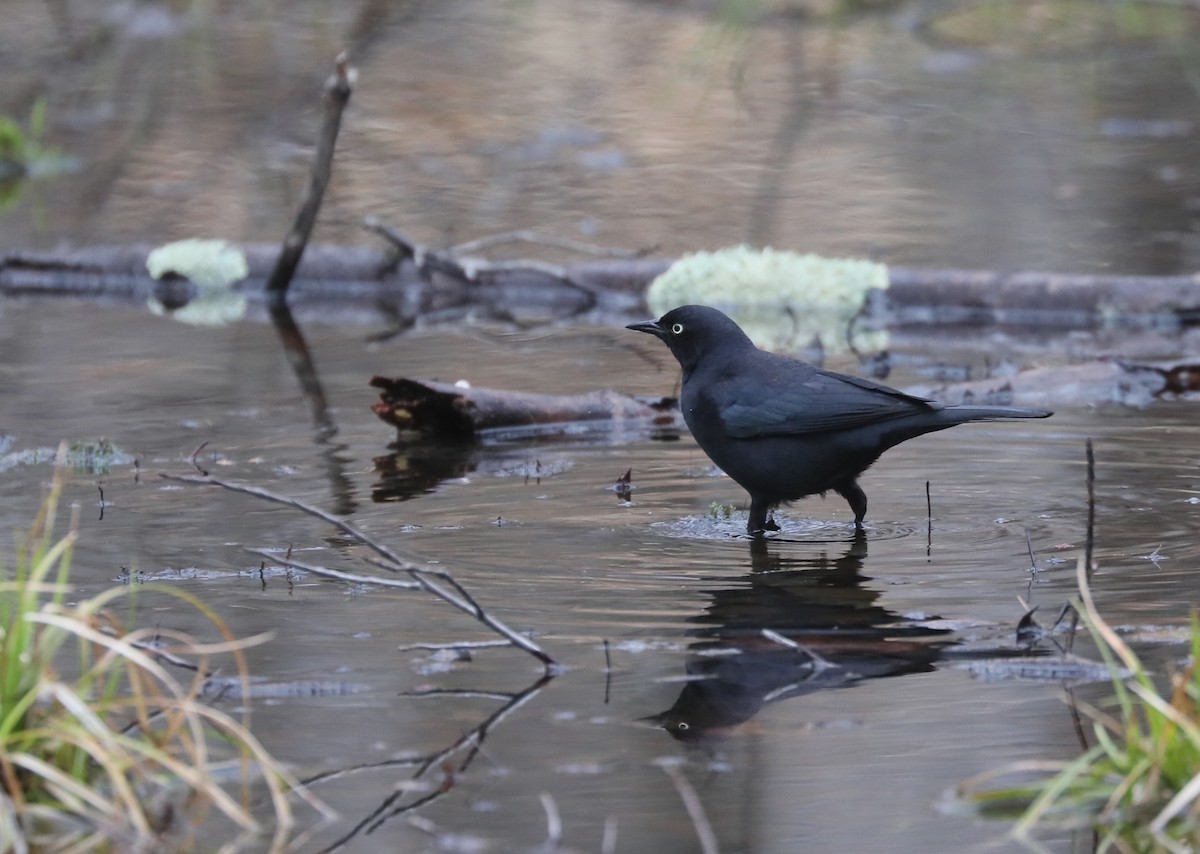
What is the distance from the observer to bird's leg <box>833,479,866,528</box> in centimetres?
667

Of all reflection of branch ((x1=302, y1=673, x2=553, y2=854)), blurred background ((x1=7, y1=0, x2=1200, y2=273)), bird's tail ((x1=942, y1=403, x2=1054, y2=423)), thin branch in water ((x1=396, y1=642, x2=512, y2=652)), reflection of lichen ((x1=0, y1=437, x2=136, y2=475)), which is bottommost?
reflection of lichen ((x1=0, y1=437, x2=136, y2=475))

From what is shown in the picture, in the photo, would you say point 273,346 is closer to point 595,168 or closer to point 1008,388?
point 1008,388

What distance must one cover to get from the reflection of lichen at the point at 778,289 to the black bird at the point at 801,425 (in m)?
4.25

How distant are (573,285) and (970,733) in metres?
8.25

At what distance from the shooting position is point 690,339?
288 inches

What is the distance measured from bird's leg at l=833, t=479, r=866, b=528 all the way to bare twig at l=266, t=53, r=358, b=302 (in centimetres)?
490

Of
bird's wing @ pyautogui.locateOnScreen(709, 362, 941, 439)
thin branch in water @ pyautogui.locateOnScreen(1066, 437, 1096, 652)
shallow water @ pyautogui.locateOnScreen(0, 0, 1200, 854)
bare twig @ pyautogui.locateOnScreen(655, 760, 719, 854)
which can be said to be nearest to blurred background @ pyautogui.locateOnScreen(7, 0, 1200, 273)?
shallow water @ pyautogui.locateOnScreen(0, 0, 1200, 854)

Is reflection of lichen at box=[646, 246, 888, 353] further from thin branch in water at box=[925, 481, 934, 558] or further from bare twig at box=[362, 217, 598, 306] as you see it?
thin branch in water at box=[925, 481, 934, 558]

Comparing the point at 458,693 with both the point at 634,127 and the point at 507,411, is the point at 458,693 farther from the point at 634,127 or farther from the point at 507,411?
the point at 634,127

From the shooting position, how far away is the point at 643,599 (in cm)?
556

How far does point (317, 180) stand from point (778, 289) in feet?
10.3

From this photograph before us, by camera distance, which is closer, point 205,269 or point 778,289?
point 778,289

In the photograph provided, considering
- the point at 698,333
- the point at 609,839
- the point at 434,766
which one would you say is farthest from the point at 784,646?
the point at 698,333

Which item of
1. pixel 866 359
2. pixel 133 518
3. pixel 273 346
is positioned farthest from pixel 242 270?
pixel 133 518
